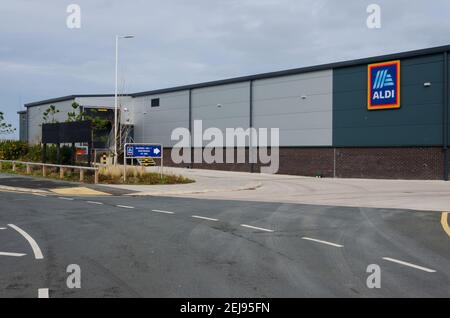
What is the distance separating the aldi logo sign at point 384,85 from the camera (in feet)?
109

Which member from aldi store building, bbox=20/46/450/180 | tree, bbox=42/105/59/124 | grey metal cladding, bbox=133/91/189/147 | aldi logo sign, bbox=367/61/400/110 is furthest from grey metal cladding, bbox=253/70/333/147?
tree, bbox=42/105/59/124

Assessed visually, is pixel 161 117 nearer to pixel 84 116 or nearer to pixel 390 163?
pixel 84 116

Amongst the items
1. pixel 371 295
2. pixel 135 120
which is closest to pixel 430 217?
pixel 371 295

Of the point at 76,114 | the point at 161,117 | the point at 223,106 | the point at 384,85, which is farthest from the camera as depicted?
the point at 76,114

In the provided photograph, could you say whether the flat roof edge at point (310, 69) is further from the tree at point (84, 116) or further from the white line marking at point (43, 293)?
the white line marking at point (43, 293)

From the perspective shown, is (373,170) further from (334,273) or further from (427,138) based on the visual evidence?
(334,273)

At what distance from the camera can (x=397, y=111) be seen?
3334 centimetres

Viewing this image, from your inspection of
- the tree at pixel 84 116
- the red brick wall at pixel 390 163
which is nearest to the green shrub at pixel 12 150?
the tree at pixel 84 116

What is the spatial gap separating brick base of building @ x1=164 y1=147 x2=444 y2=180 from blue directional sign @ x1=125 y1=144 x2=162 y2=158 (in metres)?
13.6

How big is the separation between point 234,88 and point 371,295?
3850 cm

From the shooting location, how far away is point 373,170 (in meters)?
34.6

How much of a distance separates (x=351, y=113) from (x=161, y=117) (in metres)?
21.4

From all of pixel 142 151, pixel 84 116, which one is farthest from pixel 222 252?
pixel 84 116

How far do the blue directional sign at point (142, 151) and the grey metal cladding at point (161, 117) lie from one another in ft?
62.2
